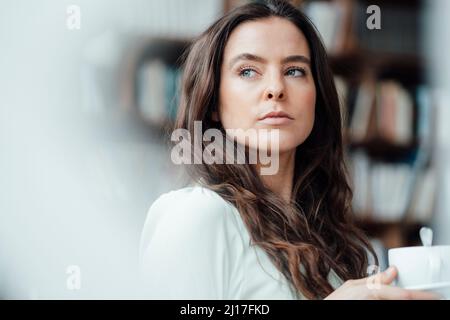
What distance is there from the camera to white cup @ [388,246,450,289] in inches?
33.1

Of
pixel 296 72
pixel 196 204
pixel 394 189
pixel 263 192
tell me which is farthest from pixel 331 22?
pixel 196 204

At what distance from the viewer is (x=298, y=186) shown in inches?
42.6

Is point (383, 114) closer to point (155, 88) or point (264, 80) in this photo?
point (155, 88)

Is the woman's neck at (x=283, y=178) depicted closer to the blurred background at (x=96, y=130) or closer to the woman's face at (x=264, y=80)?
the woman's face at (x=264, y=80)

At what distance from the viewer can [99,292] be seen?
112cm

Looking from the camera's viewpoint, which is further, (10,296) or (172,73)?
(172,73)

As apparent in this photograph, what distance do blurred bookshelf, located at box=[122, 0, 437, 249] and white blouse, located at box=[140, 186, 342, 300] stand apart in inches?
30.2

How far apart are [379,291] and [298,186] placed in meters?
0.25

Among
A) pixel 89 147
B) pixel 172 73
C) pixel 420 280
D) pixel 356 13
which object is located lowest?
pixel 420 280

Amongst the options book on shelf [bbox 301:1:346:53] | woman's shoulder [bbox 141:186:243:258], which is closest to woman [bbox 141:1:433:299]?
woman's shoulder [bbox 141:186:243:258]

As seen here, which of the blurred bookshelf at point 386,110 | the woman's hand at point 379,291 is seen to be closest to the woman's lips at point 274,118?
the woman's hand at point 379,291
